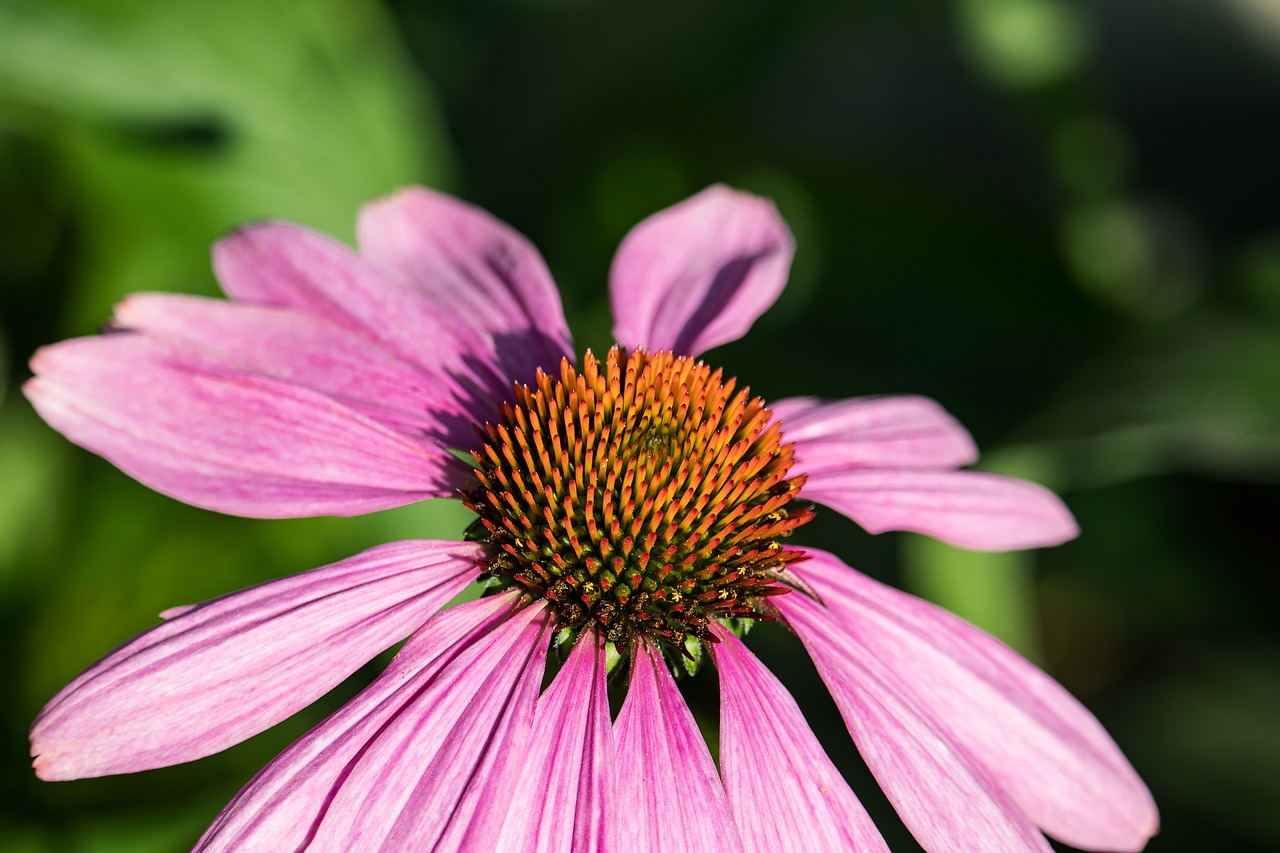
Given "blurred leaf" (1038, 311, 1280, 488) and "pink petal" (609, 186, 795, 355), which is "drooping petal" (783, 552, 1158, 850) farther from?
"blurred leaf" (1038, 311, 1280, 488)

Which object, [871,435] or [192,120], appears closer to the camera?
[871,435]

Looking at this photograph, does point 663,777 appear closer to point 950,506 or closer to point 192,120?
point 950,506

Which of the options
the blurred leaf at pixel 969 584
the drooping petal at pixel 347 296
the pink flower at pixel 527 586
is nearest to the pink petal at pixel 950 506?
the pink flower at pixel 527 586

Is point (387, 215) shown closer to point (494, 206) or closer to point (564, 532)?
point (564, 532)

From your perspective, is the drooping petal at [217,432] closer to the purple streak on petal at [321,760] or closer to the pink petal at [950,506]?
the purple streak on petal at [321,760]

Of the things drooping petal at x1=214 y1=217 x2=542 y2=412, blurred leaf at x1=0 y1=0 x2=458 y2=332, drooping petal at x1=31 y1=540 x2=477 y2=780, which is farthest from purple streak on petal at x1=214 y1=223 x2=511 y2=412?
blurred leaf at x1=0 y1=0 x2=458 y2=332

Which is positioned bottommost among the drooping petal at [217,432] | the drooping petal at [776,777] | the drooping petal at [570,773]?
the drooping petal at [776,777]

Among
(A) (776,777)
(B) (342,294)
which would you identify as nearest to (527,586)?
(A) (776,777)
